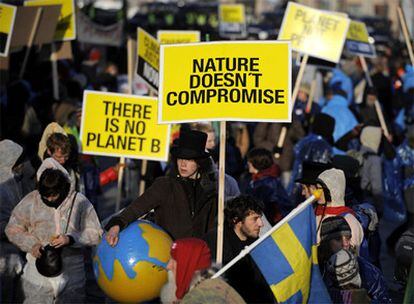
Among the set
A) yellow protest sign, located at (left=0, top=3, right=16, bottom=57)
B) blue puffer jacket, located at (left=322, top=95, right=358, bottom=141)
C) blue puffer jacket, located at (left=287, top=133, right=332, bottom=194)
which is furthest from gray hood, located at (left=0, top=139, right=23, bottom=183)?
blue puffer jacket, located at (left=322, top=95, right=358, bottom=141)

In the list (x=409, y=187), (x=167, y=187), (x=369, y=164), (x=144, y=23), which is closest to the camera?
(x=167, y=187)

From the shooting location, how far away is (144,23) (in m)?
32.7

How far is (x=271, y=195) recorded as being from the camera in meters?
9.77

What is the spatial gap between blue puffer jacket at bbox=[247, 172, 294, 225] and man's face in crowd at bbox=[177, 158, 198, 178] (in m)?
2.01

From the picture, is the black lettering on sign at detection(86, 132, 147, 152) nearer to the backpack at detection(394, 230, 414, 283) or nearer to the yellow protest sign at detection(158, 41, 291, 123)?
the yellow protest sign at detection(158, 41, 291, 123)

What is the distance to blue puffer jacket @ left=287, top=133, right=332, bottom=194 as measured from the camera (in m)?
12.1

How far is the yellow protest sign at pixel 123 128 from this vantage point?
9.96 meters

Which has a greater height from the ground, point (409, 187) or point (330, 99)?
point (409, 187)

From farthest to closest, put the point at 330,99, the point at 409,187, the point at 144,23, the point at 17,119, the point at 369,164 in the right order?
the point at 144,23 < the point at 330,99 < the point at 17,119 < the point at 369,164 < the point at 409,187

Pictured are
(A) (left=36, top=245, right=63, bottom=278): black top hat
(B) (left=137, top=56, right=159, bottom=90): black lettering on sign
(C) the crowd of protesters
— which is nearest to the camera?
(C) the crowd of protesters

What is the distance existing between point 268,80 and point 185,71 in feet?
1.84

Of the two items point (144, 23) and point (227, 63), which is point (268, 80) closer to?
point (227, 63)

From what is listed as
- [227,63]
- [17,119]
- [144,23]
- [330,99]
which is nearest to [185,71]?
[227,63]

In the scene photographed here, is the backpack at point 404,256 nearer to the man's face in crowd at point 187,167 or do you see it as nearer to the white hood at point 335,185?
the white hood at point 335,185
